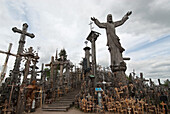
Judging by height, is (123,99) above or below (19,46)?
below

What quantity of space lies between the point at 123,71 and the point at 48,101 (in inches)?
308

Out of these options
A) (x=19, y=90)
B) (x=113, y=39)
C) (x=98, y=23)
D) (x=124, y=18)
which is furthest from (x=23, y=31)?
(x=124, y=18)

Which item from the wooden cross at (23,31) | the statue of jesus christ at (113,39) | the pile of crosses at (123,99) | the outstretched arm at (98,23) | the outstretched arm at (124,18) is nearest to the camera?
the pile of crosses at (123,99)

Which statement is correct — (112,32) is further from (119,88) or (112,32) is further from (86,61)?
(86,61)

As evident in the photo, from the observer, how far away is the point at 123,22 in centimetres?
893

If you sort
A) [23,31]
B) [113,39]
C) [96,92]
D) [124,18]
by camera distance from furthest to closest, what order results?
[23,31], [124,18], [113,39], [96,92]

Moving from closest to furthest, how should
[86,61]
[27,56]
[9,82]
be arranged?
[27,56], [9,82], [86,61]

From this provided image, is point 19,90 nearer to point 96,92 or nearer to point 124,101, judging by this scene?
point 96,92

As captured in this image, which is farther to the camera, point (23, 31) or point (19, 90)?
point (23, 31)

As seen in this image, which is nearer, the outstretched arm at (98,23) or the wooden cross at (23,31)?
the outstretched arm at (98,23)

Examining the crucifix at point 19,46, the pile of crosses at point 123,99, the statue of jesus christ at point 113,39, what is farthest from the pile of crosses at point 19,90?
the statue of jesus christ at point 113,39

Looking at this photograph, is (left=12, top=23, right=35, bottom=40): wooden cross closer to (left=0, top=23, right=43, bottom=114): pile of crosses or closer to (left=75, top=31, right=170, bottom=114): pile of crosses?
(left=0, top=23, right=43, bottom=114): pile of crosses

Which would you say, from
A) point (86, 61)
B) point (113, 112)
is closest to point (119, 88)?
point (113, 112)

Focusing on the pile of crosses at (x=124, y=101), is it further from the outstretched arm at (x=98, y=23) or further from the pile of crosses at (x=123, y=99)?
the outstretched arm at (x=98, y=23)
